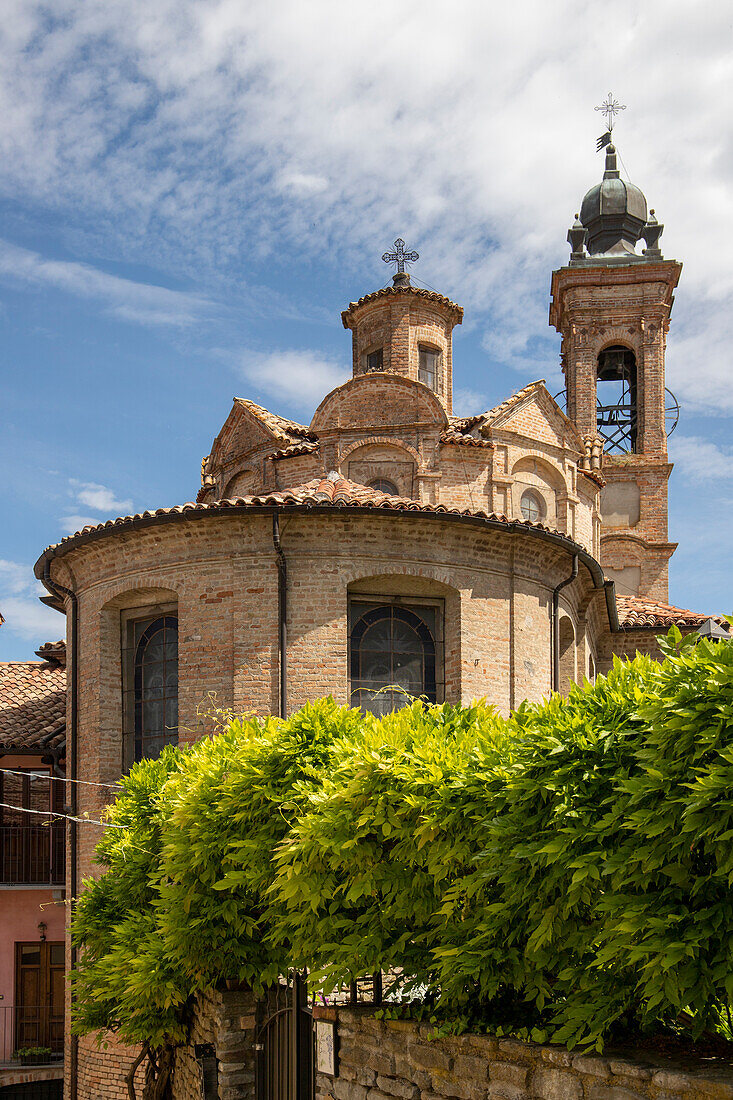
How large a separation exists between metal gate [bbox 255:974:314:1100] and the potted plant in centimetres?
1329

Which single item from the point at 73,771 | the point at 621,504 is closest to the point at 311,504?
the point at 73,771

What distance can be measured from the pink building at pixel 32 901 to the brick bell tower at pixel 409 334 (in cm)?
1134

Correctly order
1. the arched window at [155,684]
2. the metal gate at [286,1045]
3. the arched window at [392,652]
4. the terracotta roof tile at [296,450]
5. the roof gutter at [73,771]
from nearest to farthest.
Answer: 1. the metal gate at [286,1045]
2. the arched window at [392,652]
3. the arched window at [155,684]
4. the roof gutter at [73,771]
5. the terracotta roof tile at [296,450]

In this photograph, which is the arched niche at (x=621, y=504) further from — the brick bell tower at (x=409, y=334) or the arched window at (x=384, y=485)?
the arched window at (x=384, y=485)

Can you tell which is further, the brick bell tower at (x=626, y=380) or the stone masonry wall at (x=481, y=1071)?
the brick bell tower at (x=626, y=380)

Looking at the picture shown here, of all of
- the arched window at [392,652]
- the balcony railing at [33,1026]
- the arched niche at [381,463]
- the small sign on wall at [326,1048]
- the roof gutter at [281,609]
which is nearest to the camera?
the small sign on wall at [326,1048]

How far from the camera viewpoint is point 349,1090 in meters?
9.10

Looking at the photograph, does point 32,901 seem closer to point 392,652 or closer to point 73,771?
point 73,771

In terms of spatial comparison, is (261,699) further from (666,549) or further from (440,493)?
(666,549)

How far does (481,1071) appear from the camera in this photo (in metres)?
7.44

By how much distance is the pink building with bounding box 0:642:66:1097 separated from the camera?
22.5 metres

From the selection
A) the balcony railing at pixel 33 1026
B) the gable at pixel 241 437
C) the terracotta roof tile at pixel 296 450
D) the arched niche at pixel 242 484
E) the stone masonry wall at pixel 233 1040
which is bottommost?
the balcony railing at pixel 33 1026

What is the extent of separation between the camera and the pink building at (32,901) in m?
22.5

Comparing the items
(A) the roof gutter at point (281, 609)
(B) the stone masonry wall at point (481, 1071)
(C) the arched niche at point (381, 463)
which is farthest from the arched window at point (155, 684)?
(C) the arched niche at point (381, 463)
